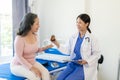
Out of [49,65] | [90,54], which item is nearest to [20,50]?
[49,65]

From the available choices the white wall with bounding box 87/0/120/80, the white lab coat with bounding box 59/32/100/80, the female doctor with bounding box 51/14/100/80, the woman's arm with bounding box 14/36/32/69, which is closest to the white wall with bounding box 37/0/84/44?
A: the white wall with bounding box 87/0/120/80

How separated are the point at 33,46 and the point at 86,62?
2.21 feet

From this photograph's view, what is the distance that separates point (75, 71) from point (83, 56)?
0.70 feet

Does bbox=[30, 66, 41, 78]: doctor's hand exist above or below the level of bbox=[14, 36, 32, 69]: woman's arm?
below

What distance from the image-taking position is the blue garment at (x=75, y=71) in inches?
94.6

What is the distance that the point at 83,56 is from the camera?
249cm

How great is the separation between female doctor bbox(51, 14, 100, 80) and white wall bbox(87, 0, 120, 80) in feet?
2.66

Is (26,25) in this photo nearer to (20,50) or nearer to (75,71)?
(20,50)

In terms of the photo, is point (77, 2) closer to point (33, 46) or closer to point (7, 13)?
point (7, 13)

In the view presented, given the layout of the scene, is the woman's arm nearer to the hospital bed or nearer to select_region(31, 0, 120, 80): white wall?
the hospital bed

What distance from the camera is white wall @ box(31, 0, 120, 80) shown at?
3201 mm

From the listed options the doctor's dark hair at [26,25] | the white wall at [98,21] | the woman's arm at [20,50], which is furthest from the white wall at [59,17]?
the woman's arm at [20,50]

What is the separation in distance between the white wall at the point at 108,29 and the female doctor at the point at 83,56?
2.66 ft

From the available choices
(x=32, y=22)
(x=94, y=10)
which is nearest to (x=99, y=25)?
(x=94, y=10)
